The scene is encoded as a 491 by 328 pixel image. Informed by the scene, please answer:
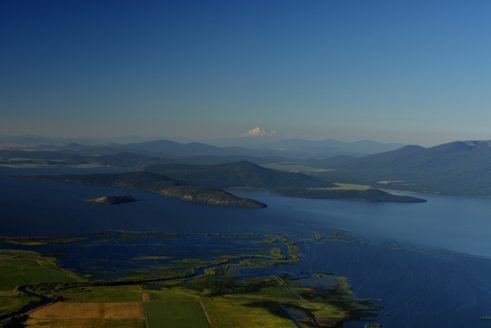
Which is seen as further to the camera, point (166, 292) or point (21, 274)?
point (21, 274)

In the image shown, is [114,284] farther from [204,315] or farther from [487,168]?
[487,168]

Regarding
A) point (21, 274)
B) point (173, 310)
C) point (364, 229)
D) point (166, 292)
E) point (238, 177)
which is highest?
point (238, 177)

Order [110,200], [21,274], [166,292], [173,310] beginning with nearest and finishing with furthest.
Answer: [173,310], [166,292], [21,274], [110,200]

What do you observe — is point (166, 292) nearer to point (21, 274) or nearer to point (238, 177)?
point (21, 274)

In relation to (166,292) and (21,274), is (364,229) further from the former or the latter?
(21,274)

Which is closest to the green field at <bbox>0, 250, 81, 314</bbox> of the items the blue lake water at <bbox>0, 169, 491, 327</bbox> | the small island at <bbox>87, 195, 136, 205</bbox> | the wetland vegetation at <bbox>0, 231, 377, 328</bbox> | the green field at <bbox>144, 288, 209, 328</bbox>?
the wetland vegetation at <bbox>0, 231, 377, 328</bbox>

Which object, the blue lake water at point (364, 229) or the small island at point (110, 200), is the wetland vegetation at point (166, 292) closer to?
the blue lake water at point (364, 229)

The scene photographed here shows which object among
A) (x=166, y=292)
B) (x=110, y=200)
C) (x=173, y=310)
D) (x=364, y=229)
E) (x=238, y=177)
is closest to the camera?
(x=173, y=310)

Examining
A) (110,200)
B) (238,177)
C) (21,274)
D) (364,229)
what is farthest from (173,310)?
(238,177)

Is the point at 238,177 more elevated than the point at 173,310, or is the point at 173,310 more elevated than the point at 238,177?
the point at 238,177

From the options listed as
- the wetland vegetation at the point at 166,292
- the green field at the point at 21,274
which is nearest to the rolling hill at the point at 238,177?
the wetland vegetation at the point at 166,292

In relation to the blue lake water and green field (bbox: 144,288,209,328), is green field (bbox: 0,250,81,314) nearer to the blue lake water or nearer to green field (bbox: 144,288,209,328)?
green field (bbox: 144,288,209,328)
